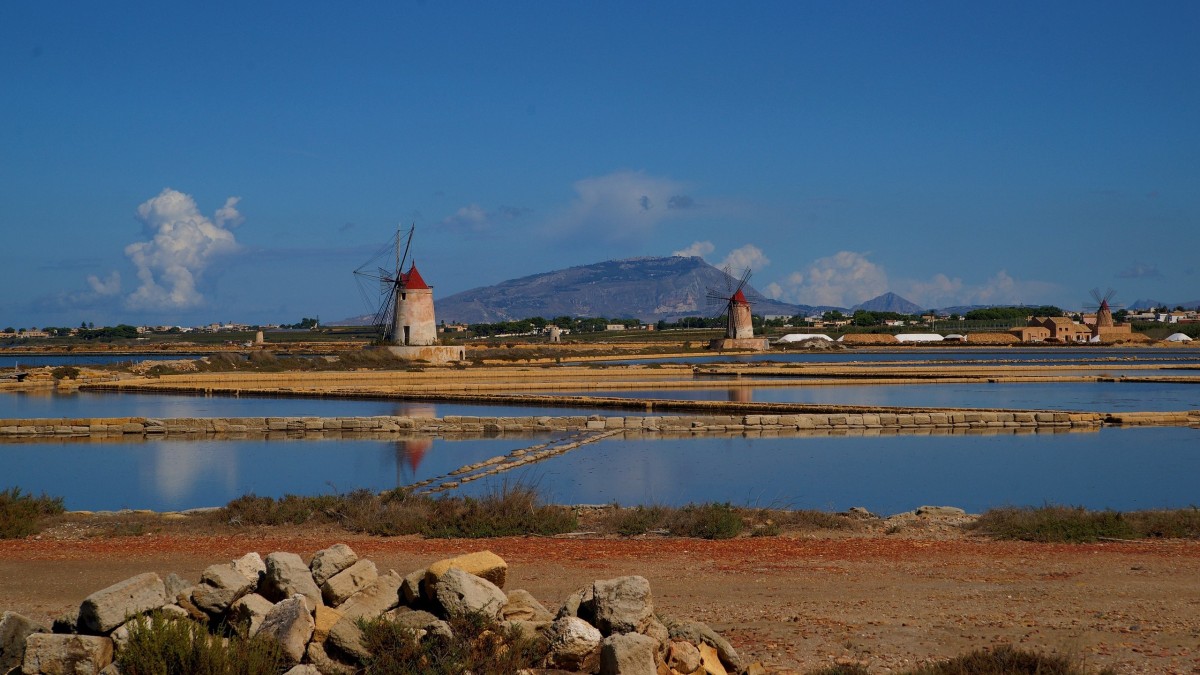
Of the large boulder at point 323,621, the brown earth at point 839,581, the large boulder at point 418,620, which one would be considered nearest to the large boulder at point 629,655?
the large boulder at point 418,620

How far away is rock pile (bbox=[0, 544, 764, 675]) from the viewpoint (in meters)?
3.69

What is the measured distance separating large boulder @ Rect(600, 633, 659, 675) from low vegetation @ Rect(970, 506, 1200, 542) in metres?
4.20

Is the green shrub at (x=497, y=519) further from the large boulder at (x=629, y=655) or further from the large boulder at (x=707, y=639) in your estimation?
the large boulder at (x=629, y=655)

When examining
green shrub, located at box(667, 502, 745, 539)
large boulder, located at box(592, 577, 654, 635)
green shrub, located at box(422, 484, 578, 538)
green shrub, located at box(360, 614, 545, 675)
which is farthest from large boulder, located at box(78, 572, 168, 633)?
green shrub, located at box(667, 502, 745, 539)

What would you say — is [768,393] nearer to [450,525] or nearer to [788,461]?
[788,461]

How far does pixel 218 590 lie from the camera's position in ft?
13.1

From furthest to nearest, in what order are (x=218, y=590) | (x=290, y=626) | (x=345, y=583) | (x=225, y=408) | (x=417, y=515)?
(x=225, y=408) < (x=417, y=515) < (x=345, y=583) < (x=218, y=590) < (x=290, y=626)

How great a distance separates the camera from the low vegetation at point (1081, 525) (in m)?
6.98

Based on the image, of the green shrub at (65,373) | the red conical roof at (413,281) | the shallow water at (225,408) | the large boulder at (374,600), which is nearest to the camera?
the large boulder at (374,600)

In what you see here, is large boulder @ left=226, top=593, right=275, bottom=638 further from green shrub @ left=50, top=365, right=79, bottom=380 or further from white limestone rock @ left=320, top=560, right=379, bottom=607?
green shrub @ left=50, top=365, right=79, bottom=380

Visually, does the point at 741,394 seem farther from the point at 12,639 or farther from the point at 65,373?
the point at 12,639

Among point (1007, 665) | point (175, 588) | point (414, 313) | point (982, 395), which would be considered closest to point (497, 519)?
point (175, 588)

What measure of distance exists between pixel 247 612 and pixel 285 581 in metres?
0.20

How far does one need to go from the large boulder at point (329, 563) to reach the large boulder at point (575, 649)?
90 centimetres
